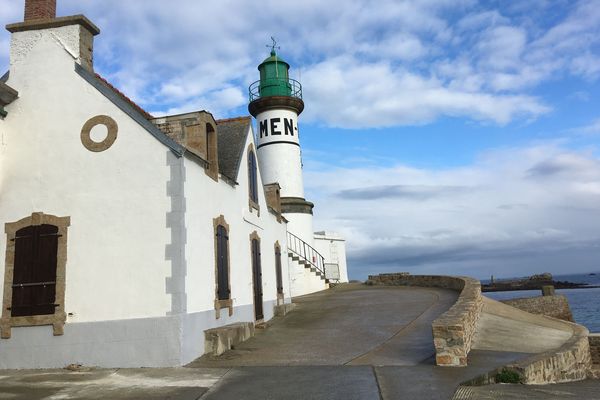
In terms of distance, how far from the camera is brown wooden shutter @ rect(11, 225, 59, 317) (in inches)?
389

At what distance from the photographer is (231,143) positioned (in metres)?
14.5

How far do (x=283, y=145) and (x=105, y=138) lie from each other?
16.4 m

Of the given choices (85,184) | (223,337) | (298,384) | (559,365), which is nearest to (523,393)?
(559,365)

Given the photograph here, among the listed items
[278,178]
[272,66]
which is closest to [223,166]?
[278,178]

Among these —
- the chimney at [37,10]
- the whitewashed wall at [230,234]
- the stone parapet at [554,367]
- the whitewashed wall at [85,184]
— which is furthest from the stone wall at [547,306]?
the chimney at [37,10]

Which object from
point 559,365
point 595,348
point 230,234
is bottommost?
point 595,348

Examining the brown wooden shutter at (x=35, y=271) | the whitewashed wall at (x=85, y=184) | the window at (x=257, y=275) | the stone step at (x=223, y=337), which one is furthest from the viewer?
the window at (x=257, y=275)

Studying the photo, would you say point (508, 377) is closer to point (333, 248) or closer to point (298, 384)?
point (298, 384)

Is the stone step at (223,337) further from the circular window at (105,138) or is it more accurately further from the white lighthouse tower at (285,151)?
the white lighthouse tower at (285,151)

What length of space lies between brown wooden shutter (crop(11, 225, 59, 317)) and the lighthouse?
16276mm

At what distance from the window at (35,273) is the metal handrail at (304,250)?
14.7 meters

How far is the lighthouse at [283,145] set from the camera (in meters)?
26.0

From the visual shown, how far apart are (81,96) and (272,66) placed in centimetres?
1783

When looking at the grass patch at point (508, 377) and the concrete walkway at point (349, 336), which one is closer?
the grass patch at point (508, 377)
